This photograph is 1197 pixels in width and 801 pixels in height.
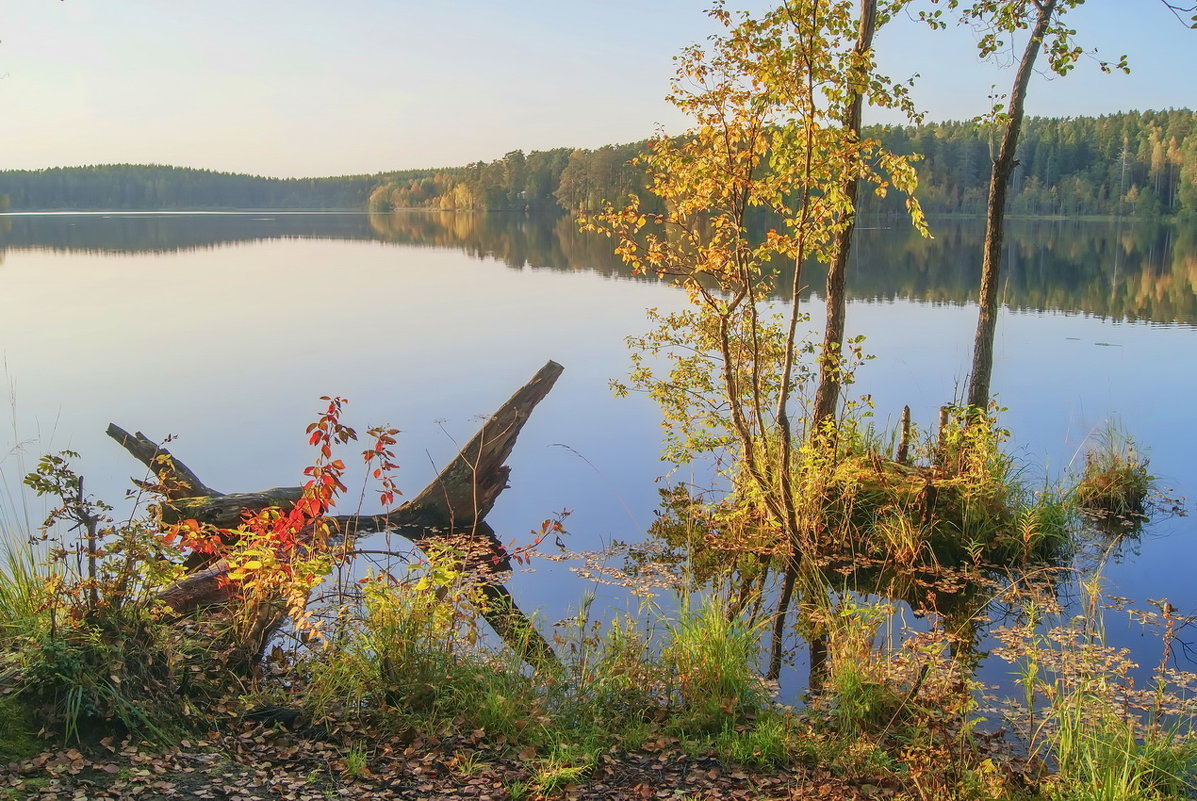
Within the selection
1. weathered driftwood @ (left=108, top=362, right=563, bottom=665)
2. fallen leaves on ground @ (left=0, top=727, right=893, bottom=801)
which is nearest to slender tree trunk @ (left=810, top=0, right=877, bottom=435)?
weathered driftwood @ (left=108, top=362, right=563, bottom=665)

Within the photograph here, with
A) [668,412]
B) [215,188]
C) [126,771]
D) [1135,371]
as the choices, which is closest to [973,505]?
[668,412]

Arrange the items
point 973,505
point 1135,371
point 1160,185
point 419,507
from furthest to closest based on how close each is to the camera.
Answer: point 1160,185
point 1135,371
point 419,507
point 973,505

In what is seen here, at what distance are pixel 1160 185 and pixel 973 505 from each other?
103900 millimetres

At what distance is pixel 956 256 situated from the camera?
Answer: 148 feet

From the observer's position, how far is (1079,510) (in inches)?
390

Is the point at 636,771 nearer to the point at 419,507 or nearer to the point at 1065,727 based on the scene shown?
the point at 1065,727

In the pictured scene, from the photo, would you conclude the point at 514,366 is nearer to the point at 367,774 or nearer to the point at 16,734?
the point at 367,774

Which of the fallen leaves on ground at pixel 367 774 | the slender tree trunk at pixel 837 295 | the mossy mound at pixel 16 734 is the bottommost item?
the fallen leaves on ground at pixel 367 774

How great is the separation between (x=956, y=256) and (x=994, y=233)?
38.2m

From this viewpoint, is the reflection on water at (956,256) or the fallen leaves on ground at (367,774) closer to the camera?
the fallen leaves on ground at (367,774)

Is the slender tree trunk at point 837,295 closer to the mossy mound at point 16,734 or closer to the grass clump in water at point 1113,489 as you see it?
the grass clump in water at point 1113,489

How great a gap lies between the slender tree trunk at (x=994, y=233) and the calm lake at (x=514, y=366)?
1.77 metres

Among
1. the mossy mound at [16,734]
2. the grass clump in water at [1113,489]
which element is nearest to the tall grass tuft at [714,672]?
the mossy mound at [16,734]

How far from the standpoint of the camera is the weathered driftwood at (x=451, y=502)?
26.6 feet
